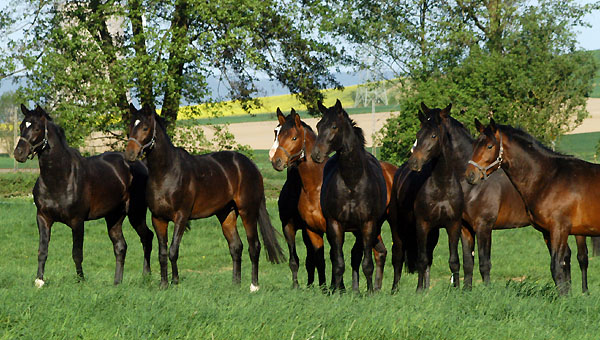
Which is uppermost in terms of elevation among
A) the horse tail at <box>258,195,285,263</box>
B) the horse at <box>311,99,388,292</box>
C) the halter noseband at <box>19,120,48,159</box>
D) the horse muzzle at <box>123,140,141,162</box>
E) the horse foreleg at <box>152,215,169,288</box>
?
the halter noseband at <box>19,120,48,159</box>

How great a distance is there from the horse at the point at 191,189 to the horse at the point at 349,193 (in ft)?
6.70

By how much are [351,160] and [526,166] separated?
2.26 meters

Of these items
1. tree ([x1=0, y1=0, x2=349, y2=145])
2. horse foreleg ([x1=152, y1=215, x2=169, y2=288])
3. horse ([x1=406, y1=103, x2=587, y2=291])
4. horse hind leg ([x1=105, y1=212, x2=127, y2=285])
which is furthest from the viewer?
tree ([x1=0, y1=0, x2=349, y2=145])

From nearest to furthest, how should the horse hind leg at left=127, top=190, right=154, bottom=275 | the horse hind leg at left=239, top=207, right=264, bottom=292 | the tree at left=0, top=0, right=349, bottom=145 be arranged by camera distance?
1. the horse hind leg at left=127, top=190, right=154, bottom=275
2. the horse hind leg at left=239, top=207, right=264, bottom=292
3. the tree at left=0, top=0, right=349, bottom=145

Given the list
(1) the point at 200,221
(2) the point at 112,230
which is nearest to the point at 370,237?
(2) the point at 112,230

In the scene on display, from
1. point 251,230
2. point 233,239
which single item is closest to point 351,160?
point 251,230

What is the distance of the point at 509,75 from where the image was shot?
33.3 m

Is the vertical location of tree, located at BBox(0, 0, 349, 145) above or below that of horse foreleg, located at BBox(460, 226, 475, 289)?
above

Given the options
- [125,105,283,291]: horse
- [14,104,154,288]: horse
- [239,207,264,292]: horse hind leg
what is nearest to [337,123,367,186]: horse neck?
[125,105,283,291]: horse

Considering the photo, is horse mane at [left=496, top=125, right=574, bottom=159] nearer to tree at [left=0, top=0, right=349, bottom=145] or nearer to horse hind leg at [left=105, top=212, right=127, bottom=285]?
horse hind leg at [left=105, top=212, right=127, bottom=285]

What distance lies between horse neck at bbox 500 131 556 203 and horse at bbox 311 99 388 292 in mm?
1697

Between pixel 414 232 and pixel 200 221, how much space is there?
1120 cm

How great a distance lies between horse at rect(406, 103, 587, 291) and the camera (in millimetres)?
8820

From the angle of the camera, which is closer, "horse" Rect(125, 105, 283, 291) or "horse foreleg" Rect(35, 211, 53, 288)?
"horse" Rect(125, 105, 283, 291)
